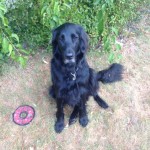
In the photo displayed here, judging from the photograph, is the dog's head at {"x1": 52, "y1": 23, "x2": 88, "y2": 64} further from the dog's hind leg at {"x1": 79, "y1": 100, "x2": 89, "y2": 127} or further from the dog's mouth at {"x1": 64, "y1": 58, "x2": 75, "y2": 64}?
the dog's hind leg at {"x1": 79, "y1": 100, "x2": 89, "y2": 127}

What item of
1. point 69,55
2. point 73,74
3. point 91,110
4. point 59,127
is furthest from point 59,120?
point 69,55

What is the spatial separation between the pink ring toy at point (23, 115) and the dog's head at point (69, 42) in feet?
2.95

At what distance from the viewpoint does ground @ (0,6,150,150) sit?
8.73 feet

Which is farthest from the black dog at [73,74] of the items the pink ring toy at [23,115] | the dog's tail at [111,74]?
the pink ring toy at [23,115]

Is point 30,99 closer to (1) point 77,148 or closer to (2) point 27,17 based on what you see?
(1) point 77,148

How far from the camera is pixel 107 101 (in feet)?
9.77

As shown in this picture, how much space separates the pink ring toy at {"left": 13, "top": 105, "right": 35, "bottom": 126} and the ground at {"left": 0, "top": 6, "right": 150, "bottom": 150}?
5 cm

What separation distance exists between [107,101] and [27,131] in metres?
0.92

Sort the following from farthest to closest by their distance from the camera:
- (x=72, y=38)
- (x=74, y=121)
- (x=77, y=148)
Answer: (x=74, y=121), (x=77, y=148), (x=72, y=38)

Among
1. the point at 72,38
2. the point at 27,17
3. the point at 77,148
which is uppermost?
the point at 72,38

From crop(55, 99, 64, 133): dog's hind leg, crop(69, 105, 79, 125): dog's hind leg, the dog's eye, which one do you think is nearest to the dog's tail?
crop(69, 105, 79, 125): dog's hind leg

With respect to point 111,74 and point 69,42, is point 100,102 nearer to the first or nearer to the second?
point 111,74

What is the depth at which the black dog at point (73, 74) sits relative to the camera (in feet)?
7.15

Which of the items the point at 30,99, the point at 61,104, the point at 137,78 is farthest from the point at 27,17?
the point at 137,78
